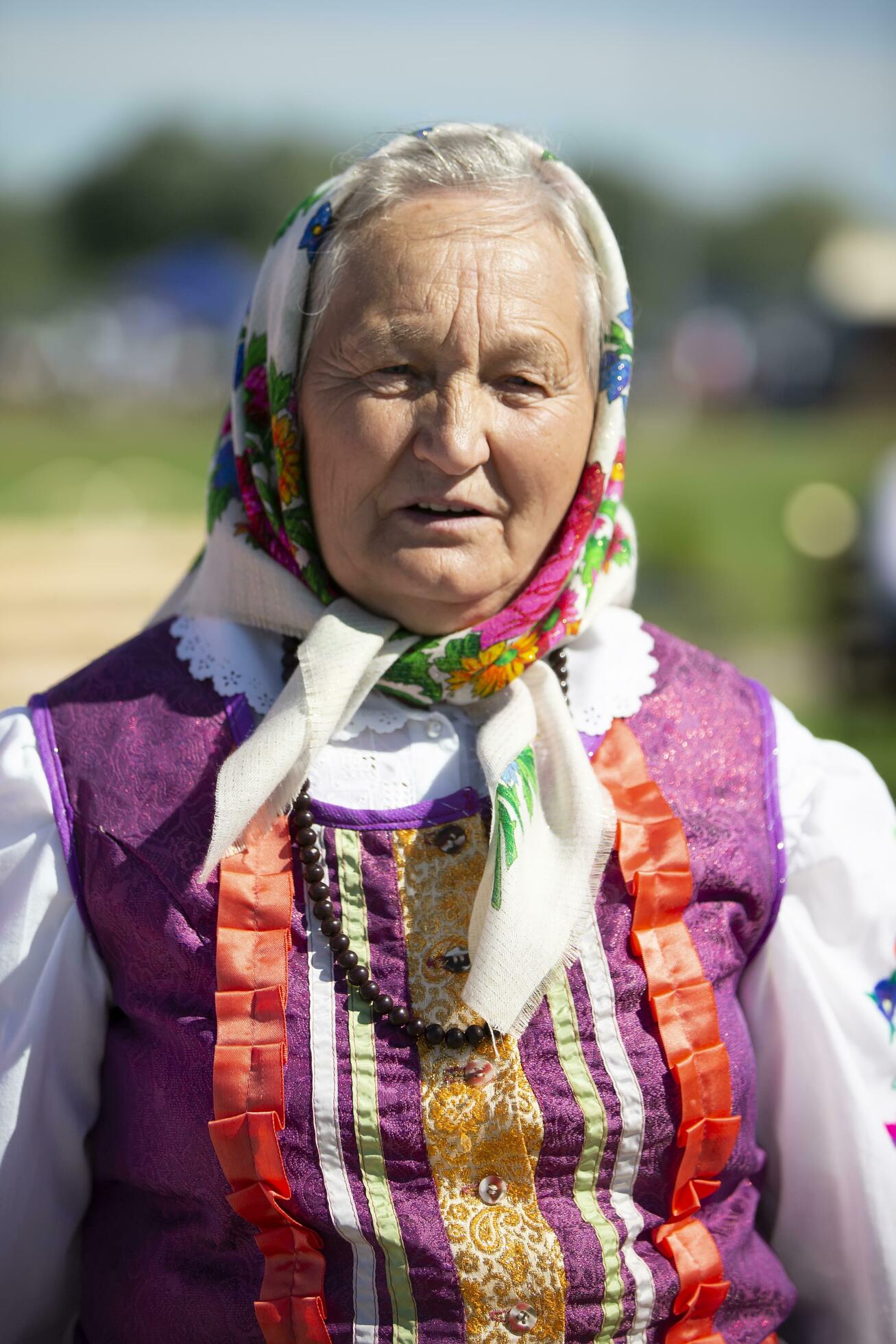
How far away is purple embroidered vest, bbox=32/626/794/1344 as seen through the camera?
1.72 meters

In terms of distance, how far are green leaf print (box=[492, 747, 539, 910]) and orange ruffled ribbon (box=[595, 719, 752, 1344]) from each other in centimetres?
13

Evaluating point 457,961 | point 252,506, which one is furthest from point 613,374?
point 457,961

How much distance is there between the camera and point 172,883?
5.81 ft

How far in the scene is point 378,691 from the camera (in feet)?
6.45

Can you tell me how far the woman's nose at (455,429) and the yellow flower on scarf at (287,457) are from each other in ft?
0.67

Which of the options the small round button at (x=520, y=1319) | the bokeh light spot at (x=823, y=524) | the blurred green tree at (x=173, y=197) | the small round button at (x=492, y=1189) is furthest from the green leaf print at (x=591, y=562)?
the blurred green tree at (x=173, y=197)

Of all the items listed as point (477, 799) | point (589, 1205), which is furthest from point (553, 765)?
point (589, 1205)

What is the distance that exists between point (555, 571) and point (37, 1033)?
94cm

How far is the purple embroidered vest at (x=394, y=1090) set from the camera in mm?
1716

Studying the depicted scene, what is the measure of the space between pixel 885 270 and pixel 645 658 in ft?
143

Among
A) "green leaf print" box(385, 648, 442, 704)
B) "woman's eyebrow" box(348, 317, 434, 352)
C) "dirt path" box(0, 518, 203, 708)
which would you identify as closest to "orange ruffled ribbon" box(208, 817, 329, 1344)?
"green leaf print" box(385, 648, 442, 704)

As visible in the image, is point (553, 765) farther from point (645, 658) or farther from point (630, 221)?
point (630, 221)

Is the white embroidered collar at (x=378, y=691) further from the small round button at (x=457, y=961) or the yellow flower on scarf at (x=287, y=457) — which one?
the small round button at (x=457, y=961)

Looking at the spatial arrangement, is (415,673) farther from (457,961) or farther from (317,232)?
(317,232)
